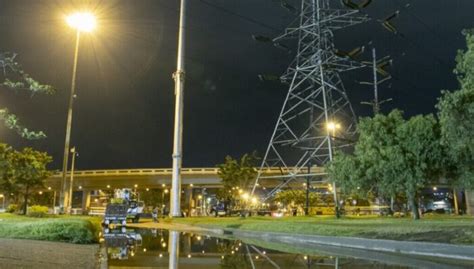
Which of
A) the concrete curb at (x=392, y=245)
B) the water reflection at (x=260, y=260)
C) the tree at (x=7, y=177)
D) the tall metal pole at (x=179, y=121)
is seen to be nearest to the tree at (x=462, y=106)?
the concrete curb at (x=392, y=245)

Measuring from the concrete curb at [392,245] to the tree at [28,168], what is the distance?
1221 inches

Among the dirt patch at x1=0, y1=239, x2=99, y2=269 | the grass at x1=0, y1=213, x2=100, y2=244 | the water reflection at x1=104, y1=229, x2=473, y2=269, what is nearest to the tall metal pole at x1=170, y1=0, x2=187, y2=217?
the grass at x1=0, y1=213, x2=100, y2=244

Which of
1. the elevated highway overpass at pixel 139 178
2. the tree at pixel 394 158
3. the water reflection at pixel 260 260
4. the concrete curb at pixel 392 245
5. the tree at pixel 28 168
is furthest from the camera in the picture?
the elevated highway overpass at pixel 139 178

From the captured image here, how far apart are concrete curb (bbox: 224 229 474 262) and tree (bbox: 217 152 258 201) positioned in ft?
153

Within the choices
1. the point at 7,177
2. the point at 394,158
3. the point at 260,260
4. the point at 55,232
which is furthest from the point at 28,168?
the point at 260,260

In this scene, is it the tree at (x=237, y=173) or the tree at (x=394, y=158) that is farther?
the tree at (x=237, y=173)

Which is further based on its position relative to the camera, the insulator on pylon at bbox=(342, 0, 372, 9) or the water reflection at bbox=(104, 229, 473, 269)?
the insulator on pylon at bbox=(342, 0, 372, 9)

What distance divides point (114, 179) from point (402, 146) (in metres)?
66.9

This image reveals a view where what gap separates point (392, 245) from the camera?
15.9m

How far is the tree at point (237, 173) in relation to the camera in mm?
68750

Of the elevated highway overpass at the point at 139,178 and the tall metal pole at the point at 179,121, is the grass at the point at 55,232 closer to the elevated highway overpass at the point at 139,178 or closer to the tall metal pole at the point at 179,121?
the tall metal pole at the point at 179,121

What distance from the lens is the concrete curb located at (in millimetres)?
13711

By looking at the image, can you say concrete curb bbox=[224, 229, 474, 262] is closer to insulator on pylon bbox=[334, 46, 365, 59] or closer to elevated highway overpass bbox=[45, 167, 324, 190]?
insulator on pylon bbox=[334, 46, 365, 59]

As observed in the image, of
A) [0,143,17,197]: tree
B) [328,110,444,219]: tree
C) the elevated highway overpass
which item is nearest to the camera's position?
[328,110,444,219]: tree
